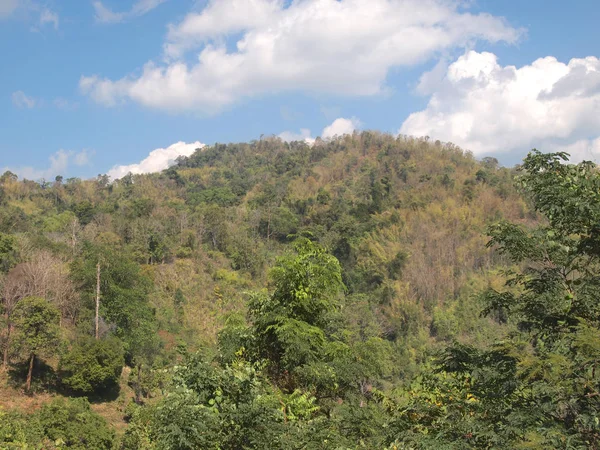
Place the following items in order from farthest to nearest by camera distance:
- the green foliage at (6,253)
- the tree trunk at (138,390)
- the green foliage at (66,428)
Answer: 1. the green foliage at (6,253)
2. the tree trunk at (138,390)
3. the green foliage at (66,428)

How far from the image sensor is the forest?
445cm

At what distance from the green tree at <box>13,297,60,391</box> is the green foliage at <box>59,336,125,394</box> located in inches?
58.4

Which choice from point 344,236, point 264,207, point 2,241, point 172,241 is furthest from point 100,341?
point 264,207

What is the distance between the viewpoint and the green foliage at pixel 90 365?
20.3 metres

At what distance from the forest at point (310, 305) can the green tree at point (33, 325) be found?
67 millimetres

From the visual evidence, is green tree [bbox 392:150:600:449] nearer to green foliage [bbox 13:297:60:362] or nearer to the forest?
the forest

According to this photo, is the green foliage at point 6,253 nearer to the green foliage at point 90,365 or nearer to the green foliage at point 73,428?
the green foliage at point 90,365

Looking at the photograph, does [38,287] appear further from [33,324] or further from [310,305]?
[310,305]

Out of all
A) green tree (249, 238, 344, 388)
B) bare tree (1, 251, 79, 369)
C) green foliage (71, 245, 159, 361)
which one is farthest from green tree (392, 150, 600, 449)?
green foliage (71, 245, 159, 361)

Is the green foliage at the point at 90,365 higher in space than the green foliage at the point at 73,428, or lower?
higher

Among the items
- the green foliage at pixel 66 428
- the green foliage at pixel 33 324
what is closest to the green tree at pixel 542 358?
the green foliage at pixel 66 428

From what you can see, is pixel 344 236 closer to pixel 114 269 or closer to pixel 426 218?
pixel 426 218

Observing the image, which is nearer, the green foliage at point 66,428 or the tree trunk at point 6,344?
the green foliage at point 66,428

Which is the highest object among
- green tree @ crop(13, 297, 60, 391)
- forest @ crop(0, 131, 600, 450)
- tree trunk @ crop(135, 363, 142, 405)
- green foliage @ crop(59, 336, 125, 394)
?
forest @ crop(0, 131, 600, 450)
